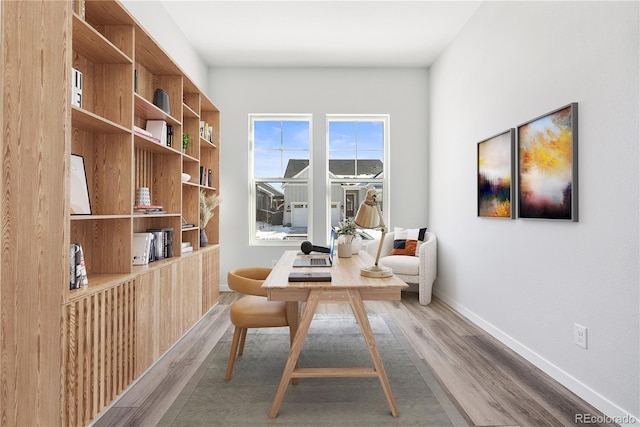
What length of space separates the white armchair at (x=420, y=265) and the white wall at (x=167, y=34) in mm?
3075

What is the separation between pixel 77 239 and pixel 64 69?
3.32 ft

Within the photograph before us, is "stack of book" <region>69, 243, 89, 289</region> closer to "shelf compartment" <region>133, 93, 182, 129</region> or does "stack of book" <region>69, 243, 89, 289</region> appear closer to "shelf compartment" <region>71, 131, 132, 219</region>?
"shelf compartment" <region>71, 131, 132, 219</region>

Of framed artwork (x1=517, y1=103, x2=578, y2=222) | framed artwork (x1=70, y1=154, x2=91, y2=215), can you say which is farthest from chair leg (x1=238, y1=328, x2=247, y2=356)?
framed artwork (x1=517, y1=103, x2=578, y2=222)

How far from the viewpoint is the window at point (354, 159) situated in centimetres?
511

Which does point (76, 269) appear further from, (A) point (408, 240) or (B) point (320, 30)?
(A) point (408, 240)

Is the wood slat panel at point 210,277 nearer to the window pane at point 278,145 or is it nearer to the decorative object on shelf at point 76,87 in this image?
the window pane at point 278,145

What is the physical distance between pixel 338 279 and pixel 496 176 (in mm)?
1912

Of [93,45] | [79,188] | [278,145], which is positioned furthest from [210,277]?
[93,45]

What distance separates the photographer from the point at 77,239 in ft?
7.22

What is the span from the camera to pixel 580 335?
85.3 inches

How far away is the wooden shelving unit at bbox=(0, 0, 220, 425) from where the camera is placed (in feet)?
5.44

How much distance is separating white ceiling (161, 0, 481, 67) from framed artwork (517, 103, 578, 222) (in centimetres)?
172

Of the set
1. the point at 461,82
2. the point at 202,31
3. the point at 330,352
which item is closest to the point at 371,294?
the point at 330,352

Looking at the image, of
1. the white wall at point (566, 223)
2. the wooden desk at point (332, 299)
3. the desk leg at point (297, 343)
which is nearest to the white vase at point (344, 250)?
the wooden desk at point (332, 299)
